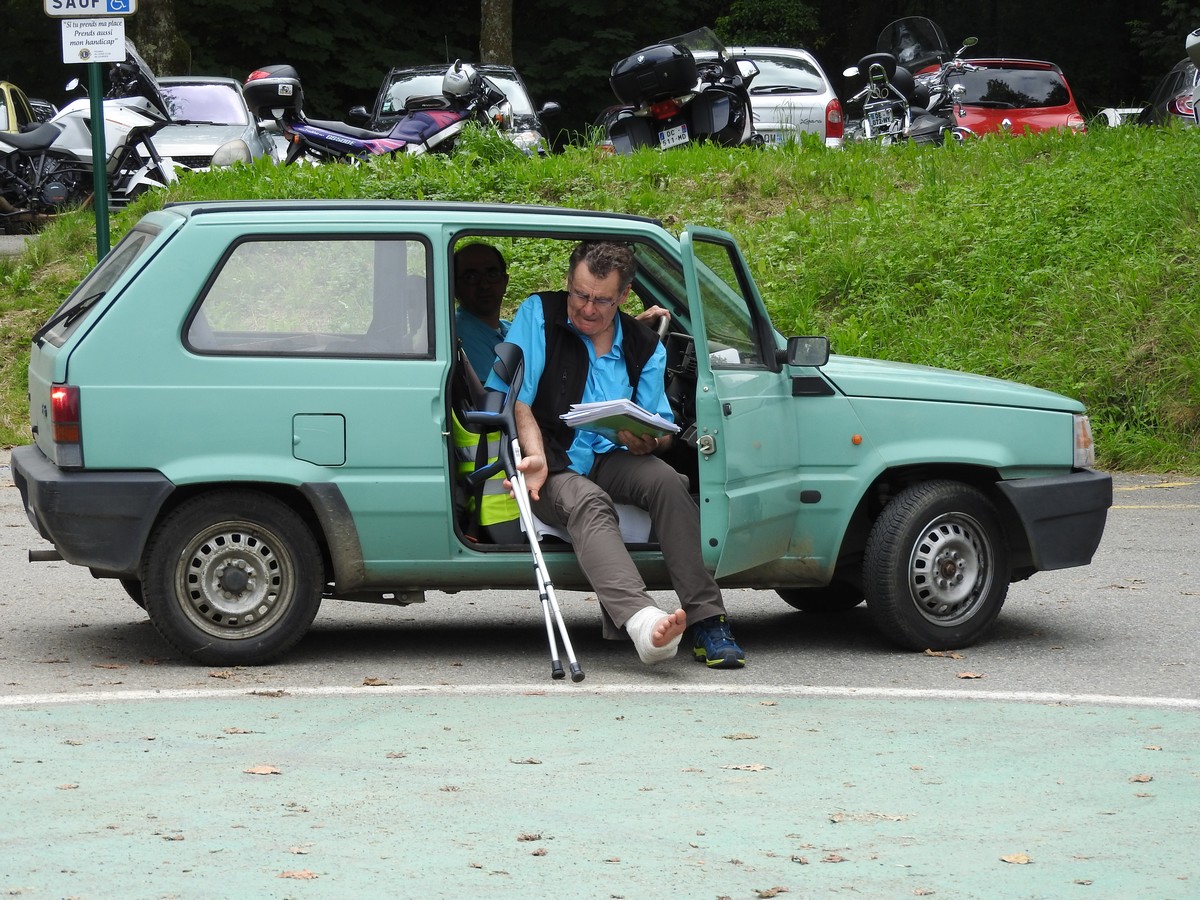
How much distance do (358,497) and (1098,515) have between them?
119 inches

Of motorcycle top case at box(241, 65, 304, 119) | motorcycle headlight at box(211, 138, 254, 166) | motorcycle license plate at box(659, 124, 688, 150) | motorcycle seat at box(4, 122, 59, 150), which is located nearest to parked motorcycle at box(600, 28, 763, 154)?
motorcycle license plate at box(659, 124, 688, 150)

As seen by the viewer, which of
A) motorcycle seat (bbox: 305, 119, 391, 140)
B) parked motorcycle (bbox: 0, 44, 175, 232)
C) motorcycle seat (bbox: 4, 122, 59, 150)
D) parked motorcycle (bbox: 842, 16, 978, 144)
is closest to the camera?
motorcycle seat (bbox: 4, 122, 59, 150)

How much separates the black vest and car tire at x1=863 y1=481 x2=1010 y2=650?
1192mm

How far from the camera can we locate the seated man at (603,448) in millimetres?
6469

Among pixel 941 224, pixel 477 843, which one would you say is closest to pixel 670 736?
pixel 477 843

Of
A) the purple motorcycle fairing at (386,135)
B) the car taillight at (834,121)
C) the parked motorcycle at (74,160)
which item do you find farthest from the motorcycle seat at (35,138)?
the car taillight at (834,121)

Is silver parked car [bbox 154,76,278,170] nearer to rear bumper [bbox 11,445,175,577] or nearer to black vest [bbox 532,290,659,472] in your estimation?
black vest [bbox 532,290,659,472]

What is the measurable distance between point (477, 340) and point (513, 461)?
1.00m

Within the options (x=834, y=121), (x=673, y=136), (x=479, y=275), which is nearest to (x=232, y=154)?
(x=673, y=136)

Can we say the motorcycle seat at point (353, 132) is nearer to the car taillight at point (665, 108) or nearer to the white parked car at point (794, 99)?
the car taillight at point (665, 108)

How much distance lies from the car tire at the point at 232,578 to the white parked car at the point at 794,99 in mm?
13501

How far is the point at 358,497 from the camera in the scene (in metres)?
6.43

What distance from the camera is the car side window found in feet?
21.1

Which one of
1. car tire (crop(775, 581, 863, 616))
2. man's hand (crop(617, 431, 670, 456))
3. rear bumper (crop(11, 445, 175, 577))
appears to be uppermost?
man's hand (crop(617, 431, 670, 456))
